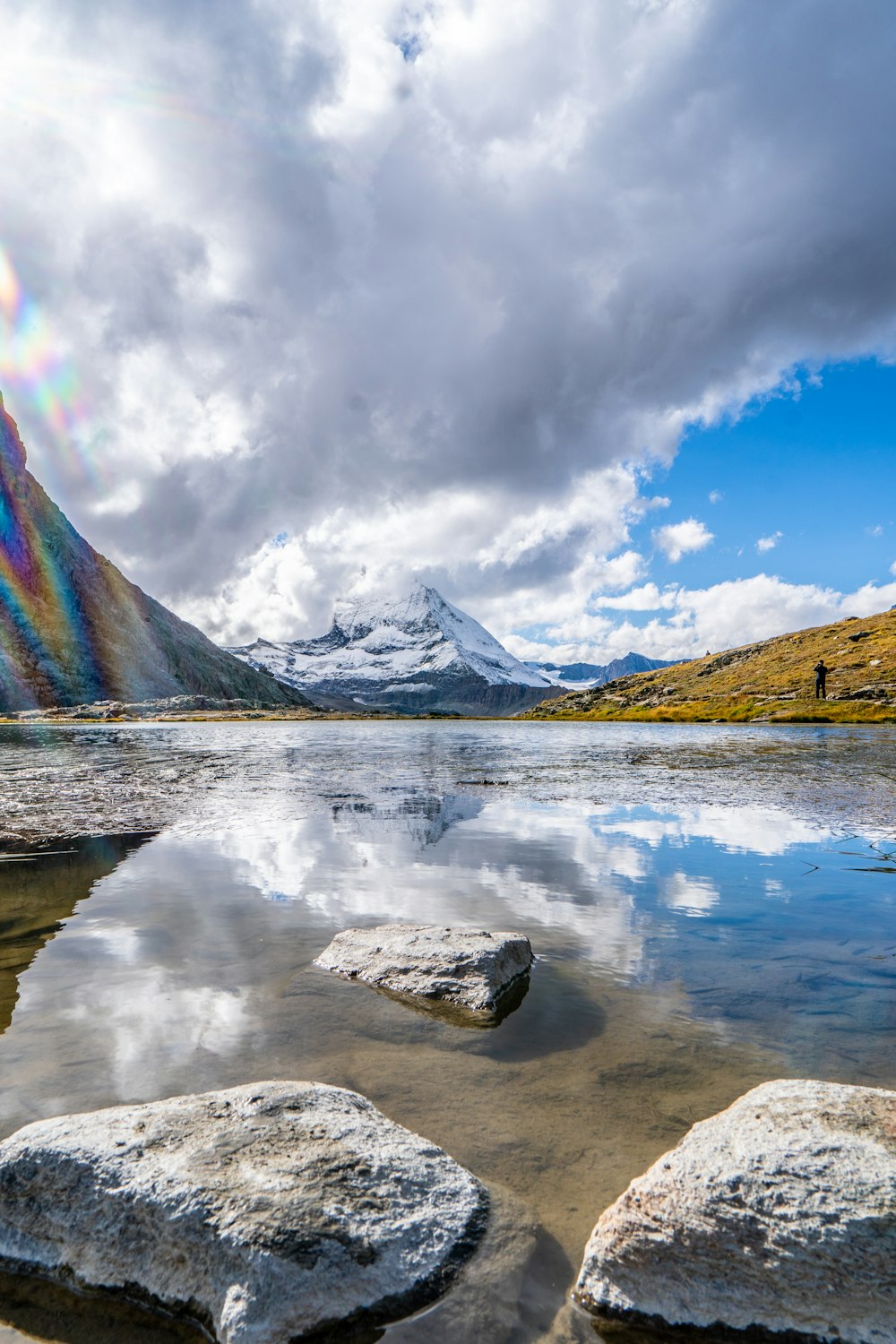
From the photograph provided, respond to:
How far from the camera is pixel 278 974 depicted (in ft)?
29.0

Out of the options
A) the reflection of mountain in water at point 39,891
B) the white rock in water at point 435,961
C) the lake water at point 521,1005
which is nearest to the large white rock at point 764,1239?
the lake water at point 521,1005

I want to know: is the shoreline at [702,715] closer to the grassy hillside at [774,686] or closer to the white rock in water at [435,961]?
the grassy hillside at [774,686]

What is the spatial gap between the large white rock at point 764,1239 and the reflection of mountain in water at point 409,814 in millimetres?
12771

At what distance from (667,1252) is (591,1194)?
0.87m

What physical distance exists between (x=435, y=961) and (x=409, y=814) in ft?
44.4

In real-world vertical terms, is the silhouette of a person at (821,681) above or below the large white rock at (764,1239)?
above

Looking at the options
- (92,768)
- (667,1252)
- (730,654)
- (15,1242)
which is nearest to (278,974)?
(15,1242)

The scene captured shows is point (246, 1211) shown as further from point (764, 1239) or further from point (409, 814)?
point (409, 814)

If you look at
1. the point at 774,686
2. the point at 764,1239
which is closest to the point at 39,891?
the point at 764,1239

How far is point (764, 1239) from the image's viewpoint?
13.4 ft

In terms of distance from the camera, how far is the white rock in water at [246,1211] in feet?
12.9

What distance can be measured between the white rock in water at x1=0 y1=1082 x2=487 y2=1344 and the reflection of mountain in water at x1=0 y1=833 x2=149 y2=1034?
3.43 meters

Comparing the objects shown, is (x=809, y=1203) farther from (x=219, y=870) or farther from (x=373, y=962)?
(x=219, y=870)

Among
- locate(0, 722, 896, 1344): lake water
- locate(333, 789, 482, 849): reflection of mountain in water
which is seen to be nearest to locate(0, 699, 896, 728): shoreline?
locate(333, 789, 482, 849): reflection of mountain in water
